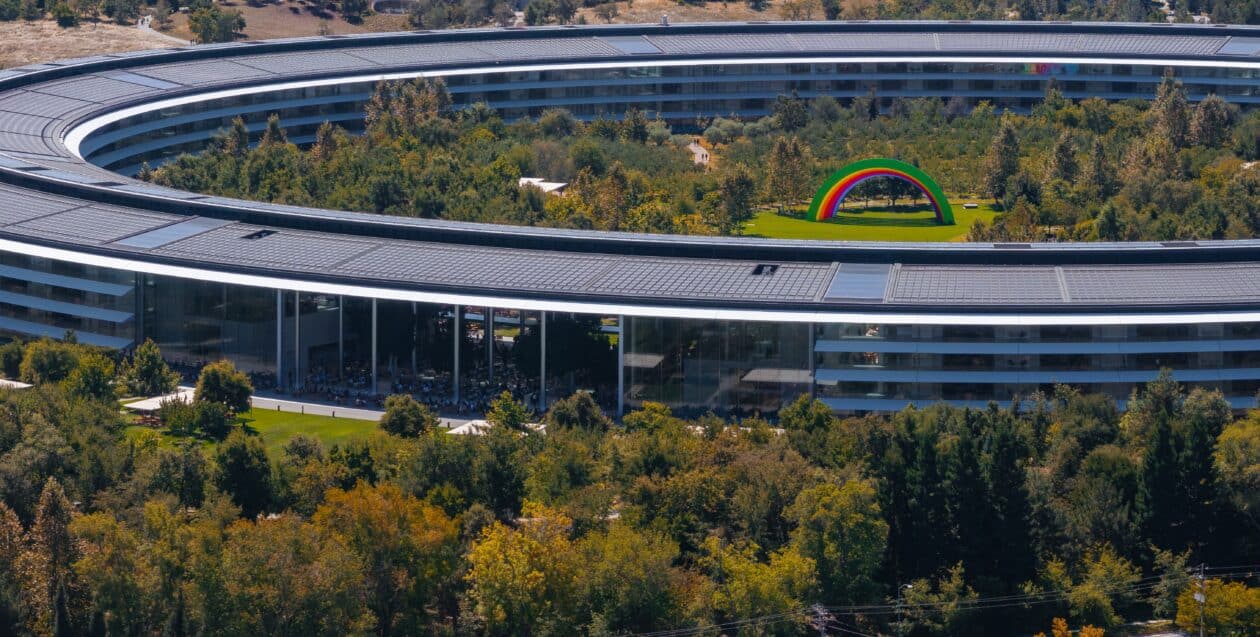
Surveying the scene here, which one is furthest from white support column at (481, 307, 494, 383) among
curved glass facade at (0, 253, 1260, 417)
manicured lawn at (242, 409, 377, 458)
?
manicured lawn at (242, 409, 377, 458)

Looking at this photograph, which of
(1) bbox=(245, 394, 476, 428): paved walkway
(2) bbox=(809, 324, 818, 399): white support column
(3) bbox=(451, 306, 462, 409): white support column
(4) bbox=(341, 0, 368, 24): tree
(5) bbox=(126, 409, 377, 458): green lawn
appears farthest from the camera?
(4) bbox=(341, 0, 368, 24): tree

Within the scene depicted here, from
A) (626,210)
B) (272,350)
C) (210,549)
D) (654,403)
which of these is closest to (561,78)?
(626,210)

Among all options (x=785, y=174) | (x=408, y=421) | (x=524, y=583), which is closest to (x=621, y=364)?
(x=408, y=421)

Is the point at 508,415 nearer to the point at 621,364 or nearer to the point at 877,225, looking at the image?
the point at 621,364

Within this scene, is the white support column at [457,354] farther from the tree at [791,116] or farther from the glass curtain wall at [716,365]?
the tree at [791,116]

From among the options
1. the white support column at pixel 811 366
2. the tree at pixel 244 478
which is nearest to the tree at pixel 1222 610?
the white support column at pixel 811 366

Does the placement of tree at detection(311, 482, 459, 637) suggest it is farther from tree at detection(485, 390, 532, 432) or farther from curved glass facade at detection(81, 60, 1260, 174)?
curved glass facade at detection(81, 60, 1260, 174)
